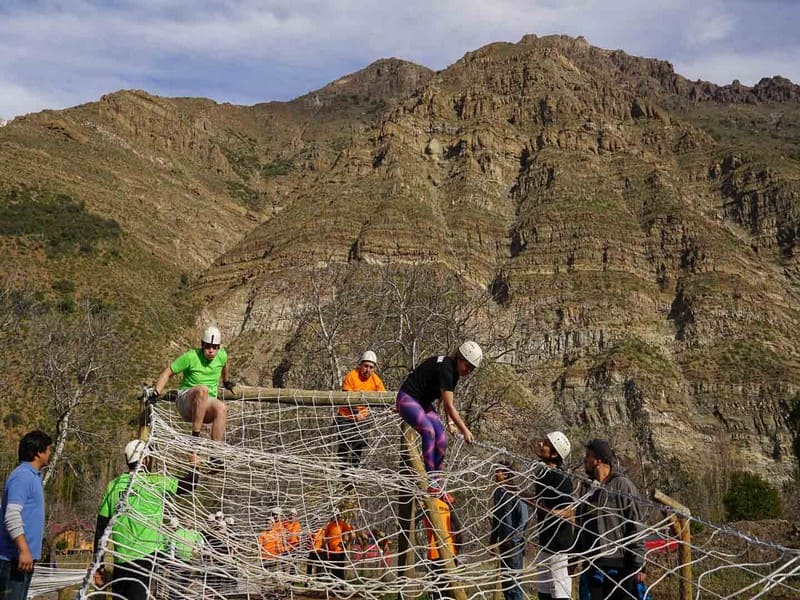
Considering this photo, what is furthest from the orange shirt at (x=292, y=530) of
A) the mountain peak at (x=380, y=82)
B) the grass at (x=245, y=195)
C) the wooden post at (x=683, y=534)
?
the mountain peak at (x=380, y=82)

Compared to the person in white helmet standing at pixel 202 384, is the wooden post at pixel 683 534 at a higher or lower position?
lower

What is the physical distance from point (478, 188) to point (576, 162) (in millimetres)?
9721

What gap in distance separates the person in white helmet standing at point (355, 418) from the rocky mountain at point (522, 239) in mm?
15117

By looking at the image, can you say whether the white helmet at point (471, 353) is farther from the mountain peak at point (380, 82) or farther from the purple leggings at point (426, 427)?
the mountain peak at point (380, 82)

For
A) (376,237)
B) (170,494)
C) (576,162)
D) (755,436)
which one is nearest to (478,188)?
(576,162)

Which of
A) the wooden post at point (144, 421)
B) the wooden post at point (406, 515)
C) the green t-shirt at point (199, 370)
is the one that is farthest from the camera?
the green t-shirt at point (199, 370)

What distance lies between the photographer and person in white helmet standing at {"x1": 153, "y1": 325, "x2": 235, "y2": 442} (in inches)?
231

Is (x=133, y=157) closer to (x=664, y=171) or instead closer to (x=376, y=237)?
(x=376, y=237)

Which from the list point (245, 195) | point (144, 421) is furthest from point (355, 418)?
point (245, 195)

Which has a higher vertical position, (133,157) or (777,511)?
(133,157)

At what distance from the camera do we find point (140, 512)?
13.1 feet

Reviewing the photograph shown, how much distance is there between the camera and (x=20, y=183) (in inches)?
2052

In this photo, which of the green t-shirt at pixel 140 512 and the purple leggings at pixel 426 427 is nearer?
the green t-shirt at pixel 140 512

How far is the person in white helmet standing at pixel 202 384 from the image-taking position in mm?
5867
